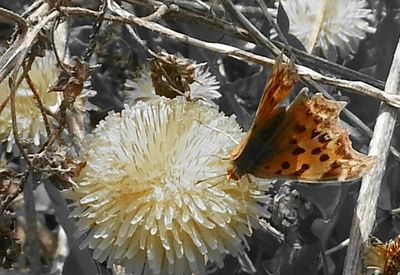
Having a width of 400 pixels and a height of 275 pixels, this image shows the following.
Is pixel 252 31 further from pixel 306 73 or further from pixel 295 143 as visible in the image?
pixel 295 143

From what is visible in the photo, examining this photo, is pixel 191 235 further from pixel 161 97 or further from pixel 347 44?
pixel 347 44

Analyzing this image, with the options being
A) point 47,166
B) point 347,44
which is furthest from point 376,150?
point 347,44

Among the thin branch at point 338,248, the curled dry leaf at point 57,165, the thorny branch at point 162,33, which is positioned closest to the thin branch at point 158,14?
the thorny branch at point 162,33

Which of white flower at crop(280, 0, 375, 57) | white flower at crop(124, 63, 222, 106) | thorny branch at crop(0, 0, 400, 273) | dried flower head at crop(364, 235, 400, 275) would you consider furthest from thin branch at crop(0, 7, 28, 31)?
white flower at crop(280, 0, 375, 57)

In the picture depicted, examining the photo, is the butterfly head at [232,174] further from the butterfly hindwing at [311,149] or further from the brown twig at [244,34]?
the brown twig at [244,34]

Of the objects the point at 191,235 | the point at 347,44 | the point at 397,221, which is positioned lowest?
the point at 191,235

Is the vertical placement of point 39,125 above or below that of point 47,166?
above
